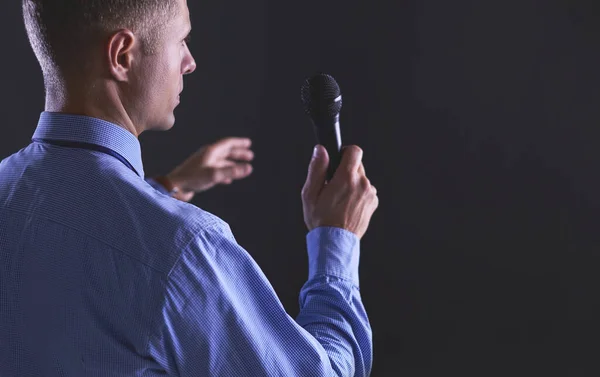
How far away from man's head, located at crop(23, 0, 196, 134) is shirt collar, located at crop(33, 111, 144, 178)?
0.02m

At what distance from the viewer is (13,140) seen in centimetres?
245

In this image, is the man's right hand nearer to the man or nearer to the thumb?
the thumb

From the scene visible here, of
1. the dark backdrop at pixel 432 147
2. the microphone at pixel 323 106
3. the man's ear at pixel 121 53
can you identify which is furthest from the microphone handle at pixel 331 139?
the dark backdrop at pixel 432 147

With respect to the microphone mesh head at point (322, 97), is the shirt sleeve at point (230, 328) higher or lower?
lower

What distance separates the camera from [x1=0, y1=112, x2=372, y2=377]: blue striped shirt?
824mm

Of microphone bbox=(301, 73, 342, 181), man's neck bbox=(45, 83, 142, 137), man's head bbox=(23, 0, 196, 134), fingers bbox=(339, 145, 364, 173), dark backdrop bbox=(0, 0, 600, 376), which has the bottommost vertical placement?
dark backdrop bbox=(0, 0, 600, 376)

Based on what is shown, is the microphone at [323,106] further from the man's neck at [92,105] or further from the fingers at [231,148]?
the fingers at [231,148]

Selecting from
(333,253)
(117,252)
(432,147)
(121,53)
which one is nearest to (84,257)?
(117,252)

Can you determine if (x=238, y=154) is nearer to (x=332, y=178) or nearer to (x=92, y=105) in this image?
(x=332, y=178)

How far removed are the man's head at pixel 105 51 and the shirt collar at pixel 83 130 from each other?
18 mm

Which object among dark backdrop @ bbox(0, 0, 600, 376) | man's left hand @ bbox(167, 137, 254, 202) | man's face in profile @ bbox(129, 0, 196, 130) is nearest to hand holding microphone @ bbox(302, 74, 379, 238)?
man's face in profile @ bbox(129, 0, 196, 130)

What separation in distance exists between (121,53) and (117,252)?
274 millimetres

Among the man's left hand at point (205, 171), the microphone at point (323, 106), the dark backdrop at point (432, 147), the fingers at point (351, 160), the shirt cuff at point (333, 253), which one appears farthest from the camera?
the dark backdrop at point (432, 147)

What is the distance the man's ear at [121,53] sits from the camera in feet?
3.02
